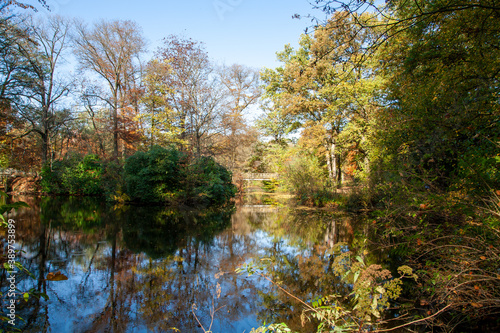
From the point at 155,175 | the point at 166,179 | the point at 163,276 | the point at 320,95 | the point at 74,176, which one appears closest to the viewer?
the point at 163,276

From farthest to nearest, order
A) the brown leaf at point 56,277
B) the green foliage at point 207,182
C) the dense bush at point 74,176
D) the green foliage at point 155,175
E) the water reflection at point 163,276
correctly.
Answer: the dense bush at point 74,176
the green foliage at point 207,182
the green foliage at point 155,175
the brown leaf at point 56,277
the water reflection at point 163,276

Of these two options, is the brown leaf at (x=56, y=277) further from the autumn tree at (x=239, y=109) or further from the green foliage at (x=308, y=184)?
the autumn tree at (x=239, y=109)

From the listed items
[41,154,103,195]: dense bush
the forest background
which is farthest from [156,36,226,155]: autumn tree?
[41,154,103,195]: dense bush

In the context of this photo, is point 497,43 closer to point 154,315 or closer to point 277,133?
point 154,315

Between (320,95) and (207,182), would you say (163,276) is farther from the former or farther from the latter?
(320,95)

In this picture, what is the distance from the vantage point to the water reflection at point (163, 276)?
331 centimetres

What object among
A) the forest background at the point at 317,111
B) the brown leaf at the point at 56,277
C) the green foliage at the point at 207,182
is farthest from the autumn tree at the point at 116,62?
the brown leaf at the point at 56,277

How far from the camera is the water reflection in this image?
3307 millimetres

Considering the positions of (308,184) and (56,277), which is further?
(308,184)

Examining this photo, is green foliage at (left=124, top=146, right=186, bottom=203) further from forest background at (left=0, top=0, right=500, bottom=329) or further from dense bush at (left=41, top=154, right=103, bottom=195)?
dense bush at (left=41, top=154, right=103, bottom=195)

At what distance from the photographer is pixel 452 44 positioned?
5.76 metres

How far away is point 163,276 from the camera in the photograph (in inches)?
179

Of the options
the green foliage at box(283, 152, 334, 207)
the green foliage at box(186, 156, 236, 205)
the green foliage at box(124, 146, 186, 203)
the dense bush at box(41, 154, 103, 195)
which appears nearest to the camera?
the green foliage at box(124, 146, 186, 203)

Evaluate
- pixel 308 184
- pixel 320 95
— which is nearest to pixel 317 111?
pixel 320 95
